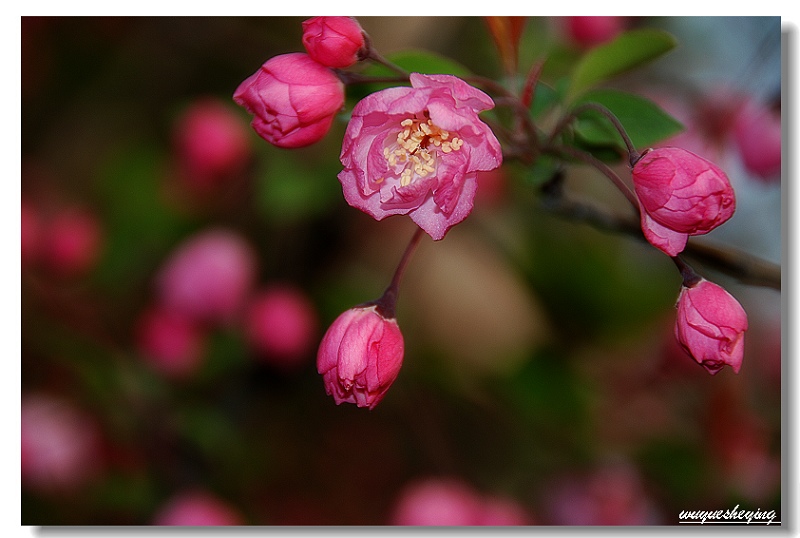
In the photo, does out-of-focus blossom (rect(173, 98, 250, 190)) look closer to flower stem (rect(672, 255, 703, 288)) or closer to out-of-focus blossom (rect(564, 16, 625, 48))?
out-of-focus blossom (rect(564, 16, 625, 48))

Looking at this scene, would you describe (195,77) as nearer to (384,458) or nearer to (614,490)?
(384,458)

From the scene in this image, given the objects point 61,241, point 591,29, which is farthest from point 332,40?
point 61,241

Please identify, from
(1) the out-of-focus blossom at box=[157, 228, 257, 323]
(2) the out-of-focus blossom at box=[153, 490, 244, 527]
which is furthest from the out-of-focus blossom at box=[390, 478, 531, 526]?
(1) the out-of-focus blossom at box=[157, 228, 257, 323]

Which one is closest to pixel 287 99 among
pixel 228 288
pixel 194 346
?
pixel 228 288

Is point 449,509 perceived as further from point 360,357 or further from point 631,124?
point 631,124

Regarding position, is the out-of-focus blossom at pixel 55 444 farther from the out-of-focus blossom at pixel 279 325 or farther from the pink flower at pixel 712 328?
the pink flower at pixel 712 328

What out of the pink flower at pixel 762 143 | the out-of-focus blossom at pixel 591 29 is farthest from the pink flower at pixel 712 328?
the out-of-focus blossom at pixel 591 29
